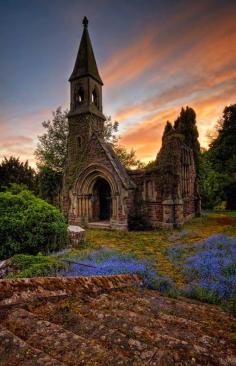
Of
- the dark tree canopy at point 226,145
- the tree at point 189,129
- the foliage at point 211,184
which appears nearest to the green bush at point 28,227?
the foliage at point 211,184

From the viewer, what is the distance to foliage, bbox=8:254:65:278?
4711 millimetres

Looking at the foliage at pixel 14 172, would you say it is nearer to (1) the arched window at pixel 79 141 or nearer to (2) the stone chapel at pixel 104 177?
(2) the stone chapel at pixel 104 177

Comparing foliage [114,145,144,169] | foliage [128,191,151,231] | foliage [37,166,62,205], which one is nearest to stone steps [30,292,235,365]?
foliage [128,191,151,231]

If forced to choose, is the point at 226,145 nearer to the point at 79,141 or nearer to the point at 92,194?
the point at 79,141

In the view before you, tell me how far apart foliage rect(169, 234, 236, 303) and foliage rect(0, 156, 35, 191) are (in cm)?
1722

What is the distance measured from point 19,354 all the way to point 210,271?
17.4 feet

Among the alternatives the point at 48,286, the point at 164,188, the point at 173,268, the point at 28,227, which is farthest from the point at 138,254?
the point at 164,188

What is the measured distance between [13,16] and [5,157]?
602 inches

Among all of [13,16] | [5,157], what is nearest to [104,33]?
[13,16]

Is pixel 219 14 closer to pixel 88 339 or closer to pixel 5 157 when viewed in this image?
pixel 88 339

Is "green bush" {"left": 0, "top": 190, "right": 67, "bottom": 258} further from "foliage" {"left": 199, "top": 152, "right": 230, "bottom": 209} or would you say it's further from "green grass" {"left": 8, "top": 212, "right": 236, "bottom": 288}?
"foliage" {"left": 199, "top": 152, "right": 230, "bottom": 209}

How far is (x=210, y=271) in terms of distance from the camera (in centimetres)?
545

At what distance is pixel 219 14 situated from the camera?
645 centimetres

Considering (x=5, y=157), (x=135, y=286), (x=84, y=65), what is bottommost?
(x=135, y=286)
